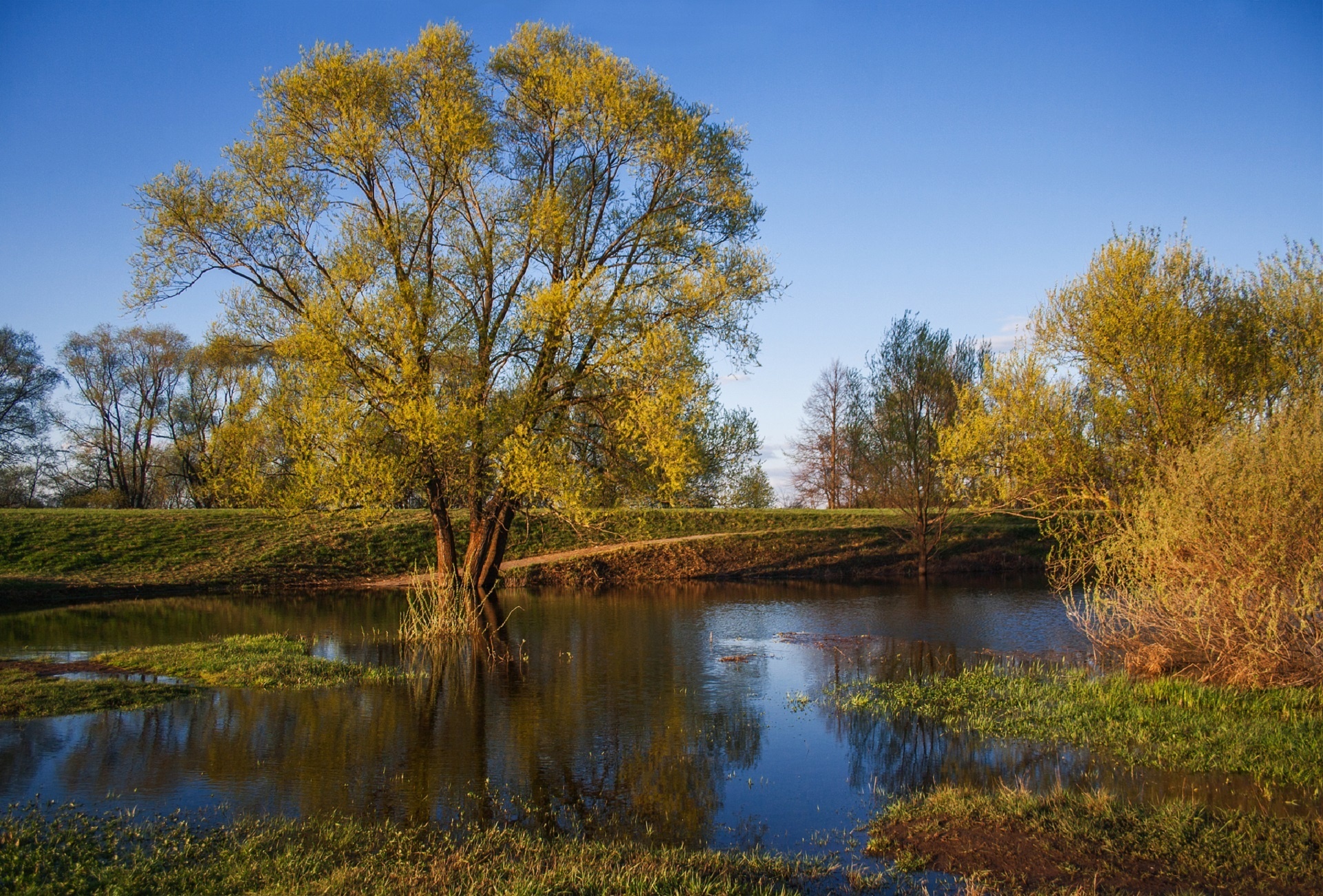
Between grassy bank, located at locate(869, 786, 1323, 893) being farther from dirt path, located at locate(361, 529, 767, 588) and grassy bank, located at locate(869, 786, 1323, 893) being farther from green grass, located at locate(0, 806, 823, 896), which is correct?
dirt path, located at locate(361, 529, 767, 588)

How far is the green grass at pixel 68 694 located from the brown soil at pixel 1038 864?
10.4 m

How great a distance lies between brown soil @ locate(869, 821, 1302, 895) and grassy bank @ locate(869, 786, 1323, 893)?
0.01m

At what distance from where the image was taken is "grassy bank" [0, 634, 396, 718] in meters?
11.8

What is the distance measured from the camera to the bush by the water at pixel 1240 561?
10.9 meters

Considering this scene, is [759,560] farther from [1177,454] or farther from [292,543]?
[1177,454]

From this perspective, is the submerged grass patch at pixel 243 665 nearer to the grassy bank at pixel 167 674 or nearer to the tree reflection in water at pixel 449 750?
the grassy bank at pixel 167 674

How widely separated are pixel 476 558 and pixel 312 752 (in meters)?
11.6

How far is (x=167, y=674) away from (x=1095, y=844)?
1392 cm

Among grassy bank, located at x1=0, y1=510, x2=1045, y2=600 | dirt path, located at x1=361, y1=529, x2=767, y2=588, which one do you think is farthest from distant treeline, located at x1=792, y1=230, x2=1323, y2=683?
dirt path, located at x1=361, y1=529, x2=767, y2=588

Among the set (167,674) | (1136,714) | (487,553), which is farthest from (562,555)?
(1136,714)

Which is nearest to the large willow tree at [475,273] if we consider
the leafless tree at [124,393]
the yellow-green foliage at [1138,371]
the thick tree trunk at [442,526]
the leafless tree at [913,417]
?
the thick tree trunk at [442,526]

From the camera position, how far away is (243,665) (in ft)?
47.7

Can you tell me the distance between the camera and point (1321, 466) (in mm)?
10758

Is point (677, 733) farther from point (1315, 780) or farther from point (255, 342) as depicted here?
point (255, 342)
